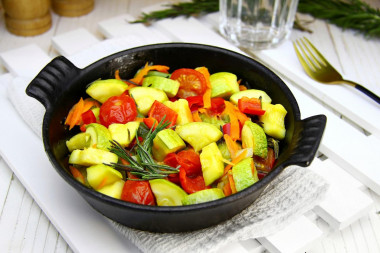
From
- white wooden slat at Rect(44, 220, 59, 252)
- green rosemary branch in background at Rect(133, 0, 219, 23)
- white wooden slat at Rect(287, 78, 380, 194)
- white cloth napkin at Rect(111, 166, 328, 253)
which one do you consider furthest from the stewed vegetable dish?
green rosemary branch in background at Rect(133, 0, 219, 23)

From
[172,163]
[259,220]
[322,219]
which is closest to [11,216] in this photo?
[172,163]

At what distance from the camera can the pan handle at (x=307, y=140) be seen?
1.25m

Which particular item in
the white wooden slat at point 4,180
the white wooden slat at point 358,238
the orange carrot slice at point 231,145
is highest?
the orange carrot slice at point 231,145

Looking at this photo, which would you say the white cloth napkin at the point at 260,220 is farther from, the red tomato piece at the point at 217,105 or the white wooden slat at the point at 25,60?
the white wooden slat at the point at 25,60

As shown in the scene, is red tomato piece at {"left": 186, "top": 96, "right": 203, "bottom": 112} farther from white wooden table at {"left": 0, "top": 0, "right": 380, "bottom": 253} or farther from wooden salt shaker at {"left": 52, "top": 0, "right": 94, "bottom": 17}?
wooden salt shaker at {"left": 52, "top": 0, "right": 94, "bottom": 17}

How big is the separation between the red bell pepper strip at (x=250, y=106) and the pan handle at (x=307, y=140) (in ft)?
0.56

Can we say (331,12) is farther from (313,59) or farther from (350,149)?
(350,149)

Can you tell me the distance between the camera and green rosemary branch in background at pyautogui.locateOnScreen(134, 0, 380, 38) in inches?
93.4

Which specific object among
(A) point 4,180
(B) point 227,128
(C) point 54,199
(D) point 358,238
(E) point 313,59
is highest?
(B) point 227,128

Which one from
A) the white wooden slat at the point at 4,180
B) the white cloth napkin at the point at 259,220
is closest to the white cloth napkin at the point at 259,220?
the white cloth napkin at the point at 259,220

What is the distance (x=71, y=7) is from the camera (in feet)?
8.41

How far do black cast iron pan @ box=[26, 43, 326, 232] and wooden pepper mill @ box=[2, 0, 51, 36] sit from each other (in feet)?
2.79

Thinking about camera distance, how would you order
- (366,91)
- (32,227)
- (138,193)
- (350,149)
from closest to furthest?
(138,193) < (32,227) < (350,149) < (366,91)

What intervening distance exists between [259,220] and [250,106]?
36cm
